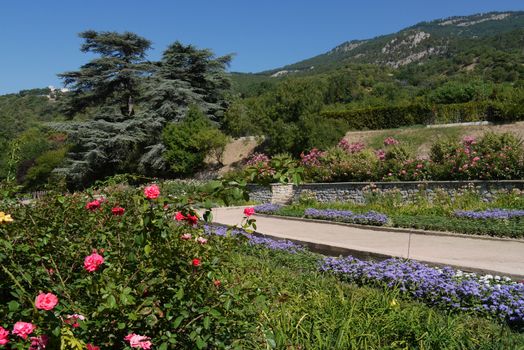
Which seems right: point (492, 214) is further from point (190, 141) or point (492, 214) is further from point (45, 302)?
point (190, 141)

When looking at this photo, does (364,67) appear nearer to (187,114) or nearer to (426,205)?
(187,114)

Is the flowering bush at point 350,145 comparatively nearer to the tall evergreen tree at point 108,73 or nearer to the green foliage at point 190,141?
the green foliage at point 190,141

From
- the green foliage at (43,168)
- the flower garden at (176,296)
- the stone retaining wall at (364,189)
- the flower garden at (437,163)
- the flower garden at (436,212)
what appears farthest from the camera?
the green foliage at (43,168)

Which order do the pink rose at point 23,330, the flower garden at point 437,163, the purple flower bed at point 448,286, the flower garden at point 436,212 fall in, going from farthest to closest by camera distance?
the flower garden at point 437,163 < the flower garden at point 436,212 < the purple flower bed at point 448,286 < the pink rose at point 23,330

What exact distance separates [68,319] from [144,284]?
0.38 meters

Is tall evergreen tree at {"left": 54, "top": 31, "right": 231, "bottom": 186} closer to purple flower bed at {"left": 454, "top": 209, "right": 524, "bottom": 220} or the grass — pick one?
purple flower bed at {"left": 454, "top": 209, "right": 524, "bottom": 220}

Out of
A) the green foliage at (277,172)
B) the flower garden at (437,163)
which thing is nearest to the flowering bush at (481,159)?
the flower garden at (437,163)

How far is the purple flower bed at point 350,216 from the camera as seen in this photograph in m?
11.0

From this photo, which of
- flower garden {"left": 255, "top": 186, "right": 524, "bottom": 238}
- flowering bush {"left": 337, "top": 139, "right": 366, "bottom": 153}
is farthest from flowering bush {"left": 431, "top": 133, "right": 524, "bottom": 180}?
flowering bush {"left": 337, "top": 139, "right": 366, "bottom": 153}

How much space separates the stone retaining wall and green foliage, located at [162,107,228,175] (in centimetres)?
812

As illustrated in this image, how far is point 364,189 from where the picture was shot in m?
14.5

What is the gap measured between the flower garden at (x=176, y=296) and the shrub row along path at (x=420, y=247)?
3.79ft

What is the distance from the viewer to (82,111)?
3139 cm

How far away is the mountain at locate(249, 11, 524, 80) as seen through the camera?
7216 cm
